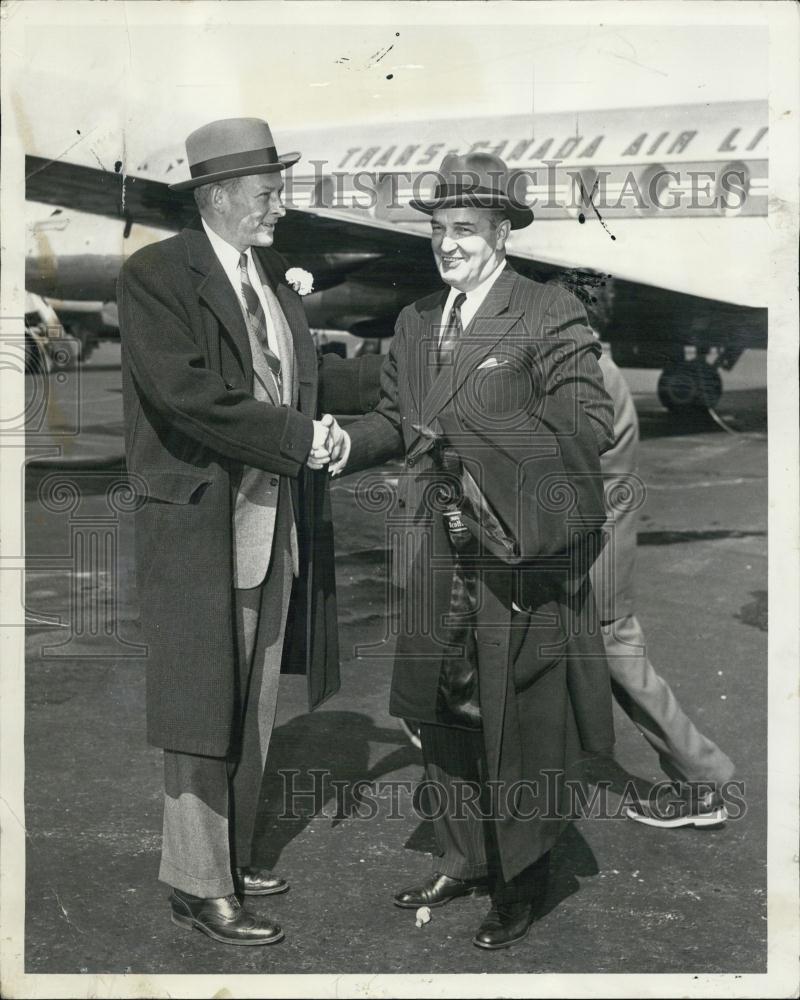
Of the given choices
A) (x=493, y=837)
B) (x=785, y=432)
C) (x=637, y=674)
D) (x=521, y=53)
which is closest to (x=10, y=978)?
(x=493, y=837)

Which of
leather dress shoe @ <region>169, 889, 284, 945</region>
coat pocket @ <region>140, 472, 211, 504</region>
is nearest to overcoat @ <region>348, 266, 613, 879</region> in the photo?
coat pocket @ <region>140, 472, 211, 504</region>

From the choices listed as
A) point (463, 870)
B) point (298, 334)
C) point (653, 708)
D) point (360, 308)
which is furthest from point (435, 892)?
point (360, 308)

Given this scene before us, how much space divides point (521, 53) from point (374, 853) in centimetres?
279

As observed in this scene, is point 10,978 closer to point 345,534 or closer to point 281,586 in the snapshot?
point 281,586

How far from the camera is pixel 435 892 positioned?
12.9ft

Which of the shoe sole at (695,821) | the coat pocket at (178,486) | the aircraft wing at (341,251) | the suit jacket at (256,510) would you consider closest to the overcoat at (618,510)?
the aircraft wing at (341,251)

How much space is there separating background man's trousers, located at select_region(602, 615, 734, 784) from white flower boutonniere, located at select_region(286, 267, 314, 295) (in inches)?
63.8

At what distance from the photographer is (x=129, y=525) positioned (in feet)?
32.5

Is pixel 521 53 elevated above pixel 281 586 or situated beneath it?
elevated above

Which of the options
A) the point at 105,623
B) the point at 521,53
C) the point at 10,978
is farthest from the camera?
the point at 105,623

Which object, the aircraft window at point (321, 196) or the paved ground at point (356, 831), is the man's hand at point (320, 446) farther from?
the paved ground at point (356, 831)

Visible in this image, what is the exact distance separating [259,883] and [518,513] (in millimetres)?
1520

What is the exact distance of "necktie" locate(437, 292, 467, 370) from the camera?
376 centimetres

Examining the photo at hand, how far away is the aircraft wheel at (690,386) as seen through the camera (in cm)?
1352
